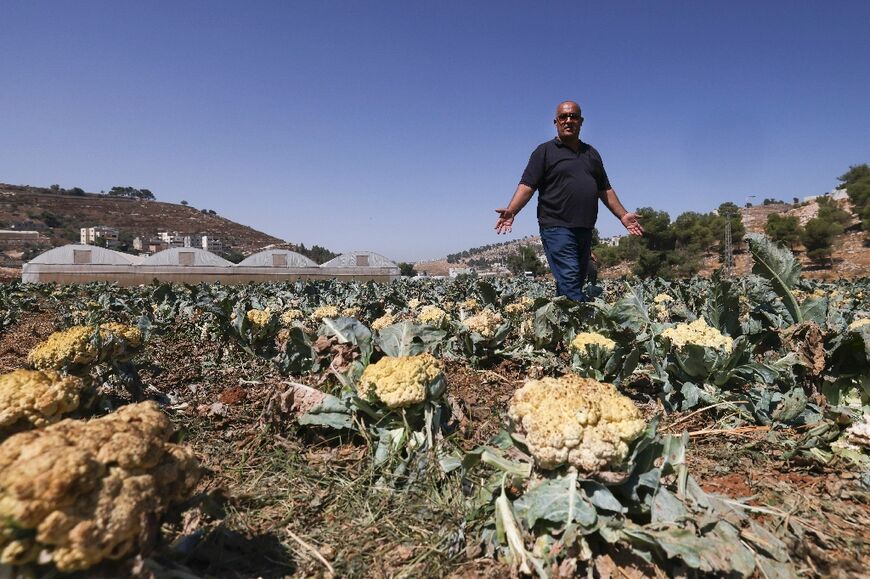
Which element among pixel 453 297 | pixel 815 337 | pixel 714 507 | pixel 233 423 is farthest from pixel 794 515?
pixel 453 297

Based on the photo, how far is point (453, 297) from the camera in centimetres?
987

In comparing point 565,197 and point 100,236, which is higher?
point 100,236

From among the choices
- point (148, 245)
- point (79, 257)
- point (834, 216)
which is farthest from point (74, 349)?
point (148, 245)

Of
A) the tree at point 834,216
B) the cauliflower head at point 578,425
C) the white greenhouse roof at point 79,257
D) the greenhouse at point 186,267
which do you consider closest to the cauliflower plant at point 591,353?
the cauliflower head at point 578,425

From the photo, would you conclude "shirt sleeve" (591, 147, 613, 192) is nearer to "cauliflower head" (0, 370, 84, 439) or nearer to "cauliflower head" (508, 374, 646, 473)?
"cauliflower head" (508, 374, 646, 473)

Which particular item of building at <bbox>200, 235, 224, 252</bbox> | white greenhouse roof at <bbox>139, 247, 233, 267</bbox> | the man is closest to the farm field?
the man

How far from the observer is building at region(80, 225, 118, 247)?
309 ft

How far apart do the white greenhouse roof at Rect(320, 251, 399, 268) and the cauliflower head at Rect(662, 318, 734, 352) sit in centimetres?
3393

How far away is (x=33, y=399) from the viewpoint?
1.91m

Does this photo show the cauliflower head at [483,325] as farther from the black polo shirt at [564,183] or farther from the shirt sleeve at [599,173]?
the shirt sleeve at [599,173]

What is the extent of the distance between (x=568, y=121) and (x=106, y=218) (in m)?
140

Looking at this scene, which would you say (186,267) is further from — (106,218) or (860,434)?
(106,218)

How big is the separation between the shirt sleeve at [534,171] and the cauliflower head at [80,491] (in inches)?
192

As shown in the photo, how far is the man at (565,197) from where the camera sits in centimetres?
542
